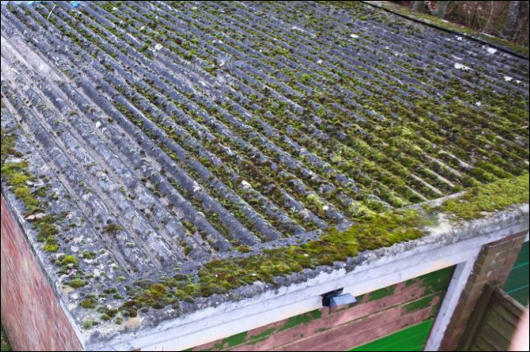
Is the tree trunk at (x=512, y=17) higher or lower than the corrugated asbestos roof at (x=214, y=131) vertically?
higher

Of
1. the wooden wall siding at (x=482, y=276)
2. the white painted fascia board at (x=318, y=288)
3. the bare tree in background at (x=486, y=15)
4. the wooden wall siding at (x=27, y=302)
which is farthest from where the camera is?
the bare tree in background at (x=486, y=15)

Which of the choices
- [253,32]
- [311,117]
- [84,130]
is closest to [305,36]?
[253,32]

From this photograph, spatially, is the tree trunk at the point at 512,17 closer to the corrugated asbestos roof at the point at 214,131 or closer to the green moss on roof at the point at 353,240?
the corrugated asbestos roof at the point at 214,131

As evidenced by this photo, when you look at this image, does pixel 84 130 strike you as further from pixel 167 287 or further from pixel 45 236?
pixel 167 287

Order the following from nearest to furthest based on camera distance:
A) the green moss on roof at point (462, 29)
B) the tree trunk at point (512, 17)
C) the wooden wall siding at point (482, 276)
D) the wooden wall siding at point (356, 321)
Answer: the wooden wall siding at point (356, 321) → the wooden wall siding at point (482, 276) → the green moss on roof at point (462, 29) → the tree trunk at point (512, 17)

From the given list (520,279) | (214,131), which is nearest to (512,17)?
(520,279)

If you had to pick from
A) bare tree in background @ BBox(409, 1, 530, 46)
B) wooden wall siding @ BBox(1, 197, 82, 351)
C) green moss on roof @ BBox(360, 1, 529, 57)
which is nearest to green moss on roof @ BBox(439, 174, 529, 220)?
wooden wall siding @ BBox(1, 197, 82, 351)

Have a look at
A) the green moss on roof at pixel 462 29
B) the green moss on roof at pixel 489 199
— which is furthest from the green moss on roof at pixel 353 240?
the green moss on roof at pixel 462 29
